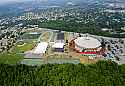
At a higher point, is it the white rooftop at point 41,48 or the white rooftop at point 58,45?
the white rooftop at point 58,45

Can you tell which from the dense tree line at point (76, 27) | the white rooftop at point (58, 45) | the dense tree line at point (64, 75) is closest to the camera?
the dense tree line at point (64, 75)

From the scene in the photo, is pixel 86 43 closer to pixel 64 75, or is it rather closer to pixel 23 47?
pixel 23 47

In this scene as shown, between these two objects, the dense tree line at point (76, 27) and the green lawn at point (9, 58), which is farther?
the dense tree line at point (76, 27)

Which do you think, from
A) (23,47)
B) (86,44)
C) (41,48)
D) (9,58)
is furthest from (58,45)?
(9,58)

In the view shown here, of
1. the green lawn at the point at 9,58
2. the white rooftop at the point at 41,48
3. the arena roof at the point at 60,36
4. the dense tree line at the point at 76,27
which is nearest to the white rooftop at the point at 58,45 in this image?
the white rooftop at the point at 41,48

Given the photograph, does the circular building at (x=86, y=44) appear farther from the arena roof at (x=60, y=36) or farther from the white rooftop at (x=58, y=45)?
the arena roof at (x=60, y=36)

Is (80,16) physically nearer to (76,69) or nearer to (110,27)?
(110,27)
